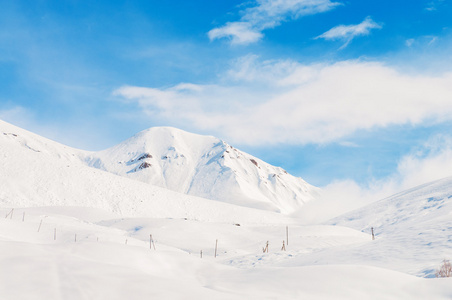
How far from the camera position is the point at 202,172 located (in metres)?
175

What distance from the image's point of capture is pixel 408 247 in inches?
691

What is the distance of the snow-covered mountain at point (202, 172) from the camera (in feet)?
522

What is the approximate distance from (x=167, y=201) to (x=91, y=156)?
12989 cm

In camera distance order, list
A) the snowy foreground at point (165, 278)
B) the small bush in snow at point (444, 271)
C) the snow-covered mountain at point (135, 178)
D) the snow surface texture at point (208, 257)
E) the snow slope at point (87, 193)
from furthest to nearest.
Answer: the snow-covered mountain at point (135, 178) → the snow slope at point (87, 193) → the small bush in snow at point (444, 271) → the snow surface texture at point (208, 257) → the snowy foreground at point (165, 278)

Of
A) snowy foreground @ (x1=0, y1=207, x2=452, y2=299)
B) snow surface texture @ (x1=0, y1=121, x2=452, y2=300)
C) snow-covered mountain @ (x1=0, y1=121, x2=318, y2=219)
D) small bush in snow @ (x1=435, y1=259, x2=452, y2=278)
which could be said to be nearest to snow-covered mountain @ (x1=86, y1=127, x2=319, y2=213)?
snow-covered mountain @ (x1=0, y1=121, x2=318, y2=219)

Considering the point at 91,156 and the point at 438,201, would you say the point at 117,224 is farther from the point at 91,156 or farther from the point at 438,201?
the point at 91,156

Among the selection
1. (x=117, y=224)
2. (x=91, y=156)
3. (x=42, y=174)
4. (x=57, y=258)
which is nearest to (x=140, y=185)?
(x=42, y=174)

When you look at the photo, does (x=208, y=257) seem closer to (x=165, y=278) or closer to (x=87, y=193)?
(x=165, y=278)

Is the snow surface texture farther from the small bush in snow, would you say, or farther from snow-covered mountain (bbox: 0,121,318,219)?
the small bush in snow

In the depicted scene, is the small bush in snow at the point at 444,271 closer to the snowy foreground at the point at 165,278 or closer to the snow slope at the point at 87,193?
the snowy foreground at the point at 165,278

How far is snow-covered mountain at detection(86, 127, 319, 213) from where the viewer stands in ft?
522

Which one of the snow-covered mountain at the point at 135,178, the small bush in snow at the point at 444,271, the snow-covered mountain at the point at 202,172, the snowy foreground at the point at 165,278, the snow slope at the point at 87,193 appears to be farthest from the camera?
the snow-covered mountain at the point at 202,172

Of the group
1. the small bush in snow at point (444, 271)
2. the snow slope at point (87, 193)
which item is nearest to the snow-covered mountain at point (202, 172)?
the snow slope at point (87, 193)

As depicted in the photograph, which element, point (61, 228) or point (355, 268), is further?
point (61, 228)
